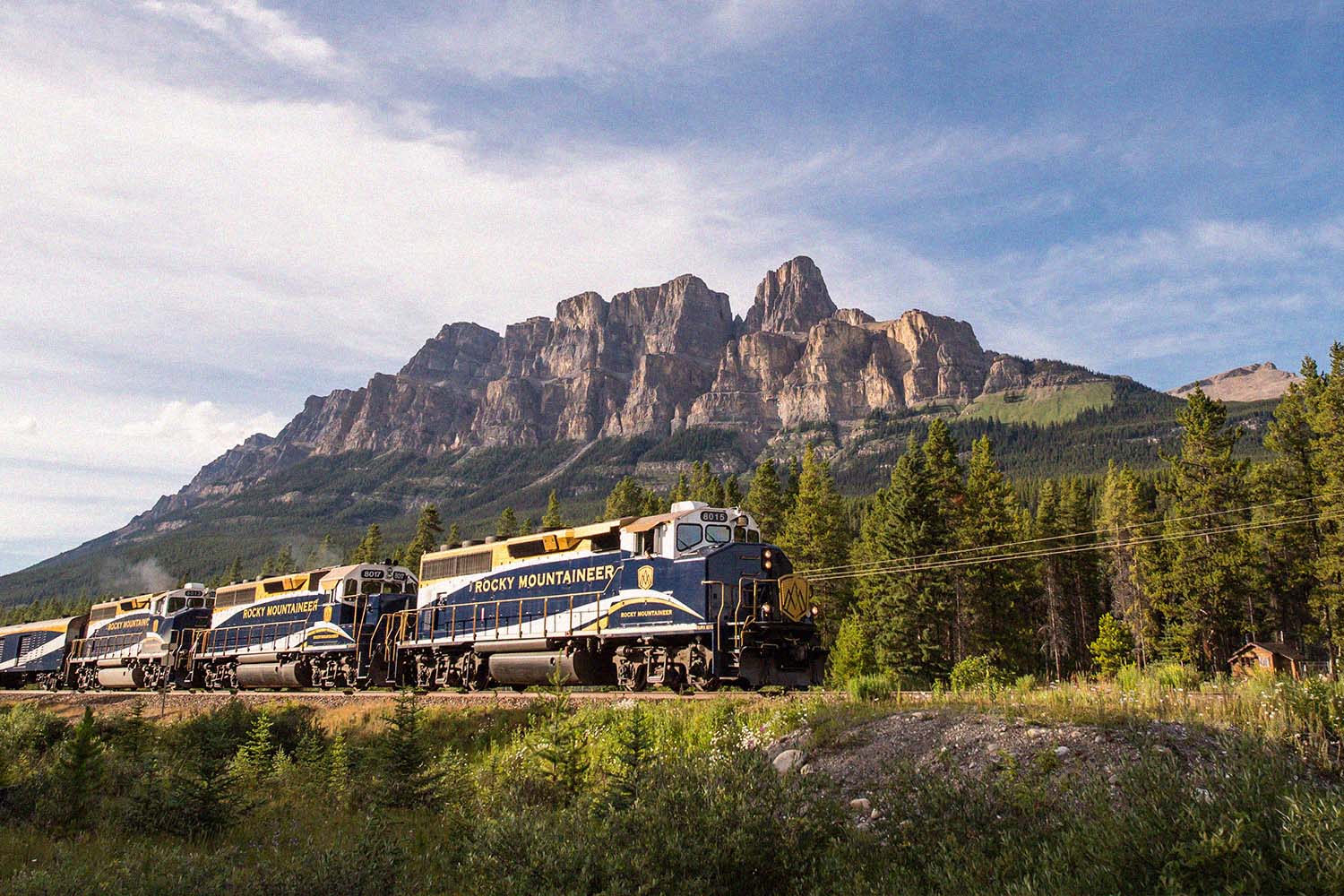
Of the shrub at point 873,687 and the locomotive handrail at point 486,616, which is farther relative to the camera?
the locomotive handrail at point 486,616

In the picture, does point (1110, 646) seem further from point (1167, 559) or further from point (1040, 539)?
point (1040, 539)

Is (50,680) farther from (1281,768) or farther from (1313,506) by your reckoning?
(1313,506)

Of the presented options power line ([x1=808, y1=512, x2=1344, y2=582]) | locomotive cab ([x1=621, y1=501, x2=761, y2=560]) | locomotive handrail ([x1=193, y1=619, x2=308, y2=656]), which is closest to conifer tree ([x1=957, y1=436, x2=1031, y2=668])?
power line ([x1=808, y1=512, x2=1344, y2=582])

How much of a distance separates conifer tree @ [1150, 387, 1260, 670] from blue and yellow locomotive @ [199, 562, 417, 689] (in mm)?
42170

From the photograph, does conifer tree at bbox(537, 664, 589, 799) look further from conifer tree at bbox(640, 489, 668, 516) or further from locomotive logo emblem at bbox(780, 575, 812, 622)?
conifer tree at bbox(640, 489, 668, 516)

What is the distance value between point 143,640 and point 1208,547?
201 ft

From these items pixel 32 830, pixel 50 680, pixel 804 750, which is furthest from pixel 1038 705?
pixel 50 680

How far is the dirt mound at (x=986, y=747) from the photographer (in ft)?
34.8

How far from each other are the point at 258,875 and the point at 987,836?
8890 millimetres

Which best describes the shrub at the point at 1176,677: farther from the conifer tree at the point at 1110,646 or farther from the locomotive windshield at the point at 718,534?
the conifer tree at the point at 1110,646

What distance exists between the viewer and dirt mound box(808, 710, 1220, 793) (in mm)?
10617

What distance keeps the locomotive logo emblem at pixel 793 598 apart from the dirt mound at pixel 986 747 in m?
9.14

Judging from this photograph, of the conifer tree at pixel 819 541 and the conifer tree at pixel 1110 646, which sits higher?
the conifer tree at pixel 819 541

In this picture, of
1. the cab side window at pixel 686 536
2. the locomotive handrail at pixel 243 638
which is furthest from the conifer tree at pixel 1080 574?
the locomotive handrail at pixel 243 638
